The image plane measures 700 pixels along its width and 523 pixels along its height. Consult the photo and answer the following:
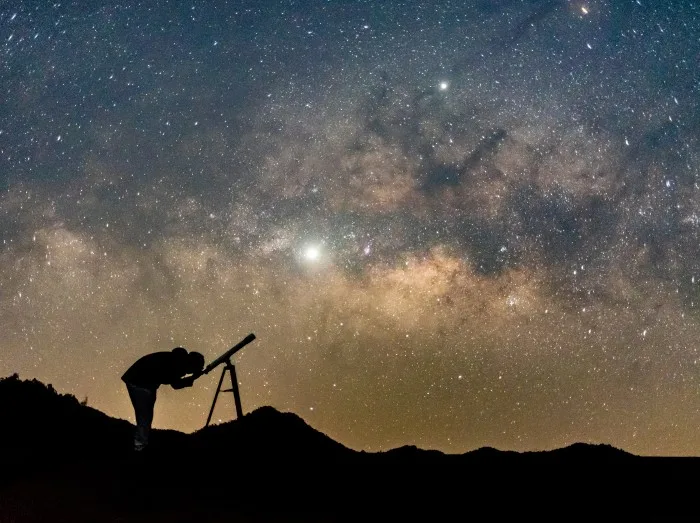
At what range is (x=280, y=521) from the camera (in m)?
5.79

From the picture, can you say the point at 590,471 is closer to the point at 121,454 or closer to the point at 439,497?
the point at 439,497

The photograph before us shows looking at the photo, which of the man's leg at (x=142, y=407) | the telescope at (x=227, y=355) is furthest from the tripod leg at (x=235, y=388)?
the man's leg at (x=142, y=407)

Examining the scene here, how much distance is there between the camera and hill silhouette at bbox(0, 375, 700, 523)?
6094 millimetres

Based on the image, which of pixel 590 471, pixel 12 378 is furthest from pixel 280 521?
→ pixel 12 378

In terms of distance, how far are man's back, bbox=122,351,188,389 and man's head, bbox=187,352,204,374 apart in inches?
2.0

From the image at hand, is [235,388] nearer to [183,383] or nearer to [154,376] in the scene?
[183,383]

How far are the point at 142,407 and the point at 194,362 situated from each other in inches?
35.1

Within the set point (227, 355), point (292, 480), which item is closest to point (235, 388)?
point (227, 355)

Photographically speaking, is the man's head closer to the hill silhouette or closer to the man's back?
the man's back

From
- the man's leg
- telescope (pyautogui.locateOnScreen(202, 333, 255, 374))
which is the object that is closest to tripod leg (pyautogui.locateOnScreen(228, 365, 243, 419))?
→ telescope (pyautogui.locateOnScreen(202, 333, 255, 374))

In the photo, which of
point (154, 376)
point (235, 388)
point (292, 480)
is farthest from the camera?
point (292, 480)

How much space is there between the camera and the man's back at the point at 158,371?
664cm

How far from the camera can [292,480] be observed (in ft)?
25.4

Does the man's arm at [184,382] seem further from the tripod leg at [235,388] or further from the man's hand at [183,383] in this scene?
the tripod leg at [235,388]
